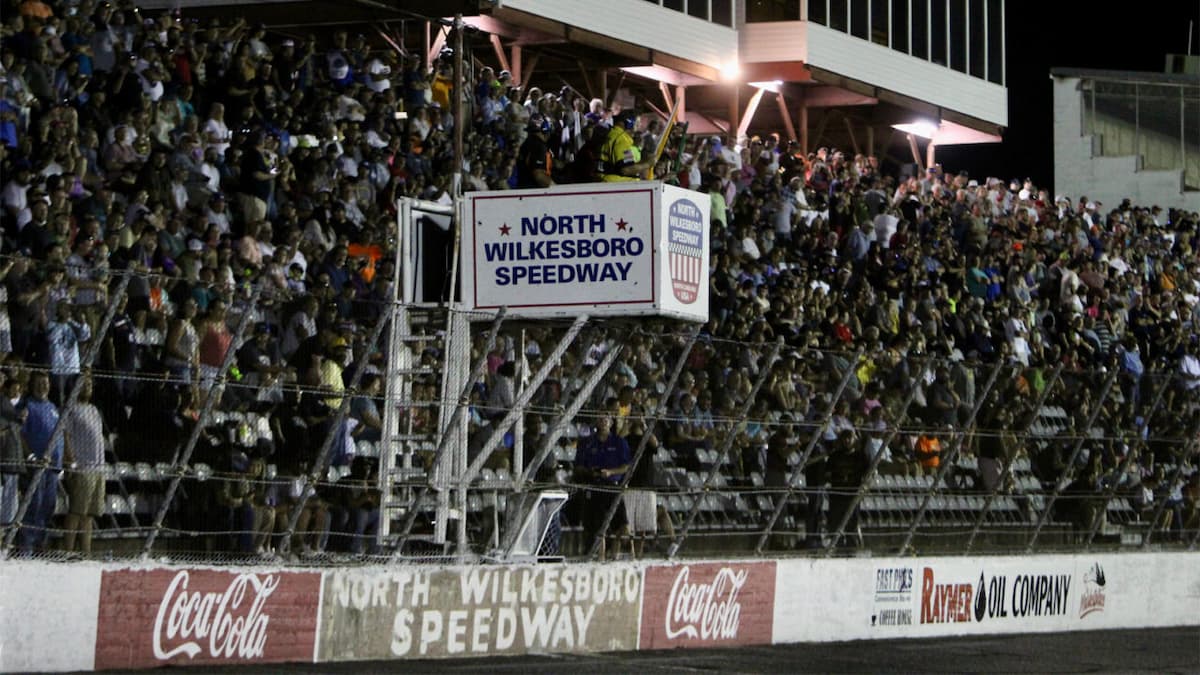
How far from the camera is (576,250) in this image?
14.0 metres

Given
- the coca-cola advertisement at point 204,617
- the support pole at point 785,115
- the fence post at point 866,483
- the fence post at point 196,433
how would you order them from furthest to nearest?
the support pole at point 785,115, the fence post at point 866,483, the coca-cola advertisement at point 204,617, the fence post at point 196,433

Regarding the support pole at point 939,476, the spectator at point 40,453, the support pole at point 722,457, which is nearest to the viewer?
the spectator at point 40,453

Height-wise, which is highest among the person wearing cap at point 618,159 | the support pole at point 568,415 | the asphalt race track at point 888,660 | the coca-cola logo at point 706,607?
the person wearing cap at point 618,159

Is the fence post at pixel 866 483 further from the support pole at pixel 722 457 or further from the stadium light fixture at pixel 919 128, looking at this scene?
the stadium light fixture at pixel 919 128

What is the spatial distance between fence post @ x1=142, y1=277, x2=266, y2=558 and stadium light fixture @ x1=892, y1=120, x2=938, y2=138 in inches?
1210

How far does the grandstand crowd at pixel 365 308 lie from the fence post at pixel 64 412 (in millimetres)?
26

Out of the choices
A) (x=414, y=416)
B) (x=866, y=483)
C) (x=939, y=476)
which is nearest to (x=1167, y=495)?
(x=939, y=476)

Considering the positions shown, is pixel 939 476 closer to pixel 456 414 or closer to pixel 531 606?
pixel 531 606

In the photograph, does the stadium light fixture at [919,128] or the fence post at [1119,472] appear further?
the stadium light fixture at [919,128]

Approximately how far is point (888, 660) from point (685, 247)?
3.73 metres

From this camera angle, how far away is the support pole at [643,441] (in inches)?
585

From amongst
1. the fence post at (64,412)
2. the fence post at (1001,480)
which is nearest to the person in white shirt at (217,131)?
the fence post at (1001,480)

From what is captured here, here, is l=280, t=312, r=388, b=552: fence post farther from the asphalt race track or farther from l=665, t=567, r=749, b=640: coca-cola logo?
l=665, t=567, r=749, b=640: coca-cola logo

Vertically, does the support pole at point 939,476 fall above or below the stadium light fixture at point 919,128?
below
